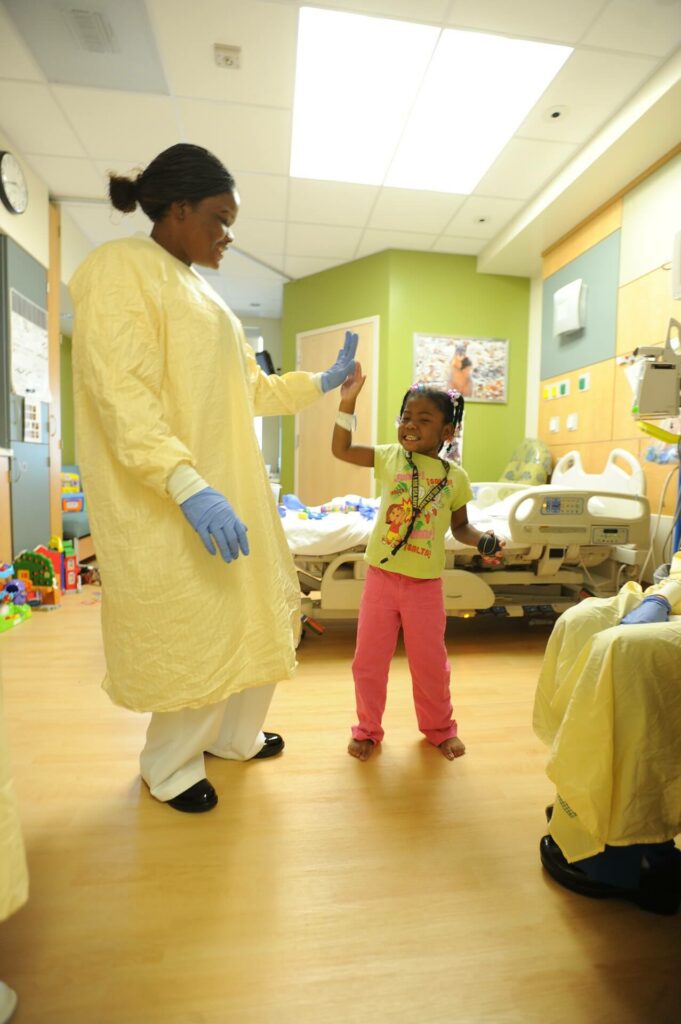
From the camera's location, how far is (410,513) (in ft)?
5.35

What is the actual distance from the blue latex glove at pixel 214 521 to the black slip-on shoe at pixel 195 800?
0.67 m

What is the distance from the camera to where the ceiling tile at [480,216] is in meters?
4.12

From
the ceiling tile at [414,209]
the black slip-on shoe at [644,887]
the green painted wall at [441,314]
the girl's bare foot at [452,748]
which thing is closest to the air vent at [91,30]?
the ceiling tile at [414,209]

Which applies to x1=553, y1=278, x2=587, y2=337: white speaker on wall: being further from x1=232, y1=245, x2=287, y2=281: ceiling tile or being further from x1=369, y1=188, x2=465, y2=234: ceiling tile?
x1=232, y1=245, x2=287, y2=281: ceiling tile

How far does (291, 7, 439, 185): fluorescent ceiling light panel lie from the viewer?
8.51 feet

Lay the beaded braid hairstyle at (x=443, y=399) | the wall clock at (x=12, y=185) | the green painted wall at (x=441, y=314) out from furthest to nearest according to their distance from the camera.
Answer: the green painted wall at (x=441, y=314), the wall clock at (x=12, y=185), the beaded braid hairstyle at (x=443, y=399)

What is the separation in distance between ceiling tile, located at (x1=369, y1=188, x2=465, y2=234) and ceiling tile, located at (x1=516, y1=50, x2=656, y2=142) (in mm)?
874

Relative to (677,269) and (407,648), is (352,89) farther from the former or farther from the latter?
(407,648)

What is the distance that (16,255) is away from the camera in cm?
357

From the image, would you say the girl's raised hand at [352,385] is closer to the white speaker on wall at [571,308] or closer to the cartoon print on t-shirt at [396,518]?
the cartoon print on t-shirt at [396,518]

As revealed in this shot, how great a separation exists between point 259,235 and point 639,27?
3043 mm

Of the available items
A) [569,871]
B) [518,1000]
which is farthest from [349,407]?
[518,1000]

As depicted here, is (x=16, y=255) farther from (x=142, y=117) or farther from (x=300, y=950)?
(x=300, y=950)

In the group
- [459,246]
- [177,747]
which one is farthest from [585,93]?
[177,747]
